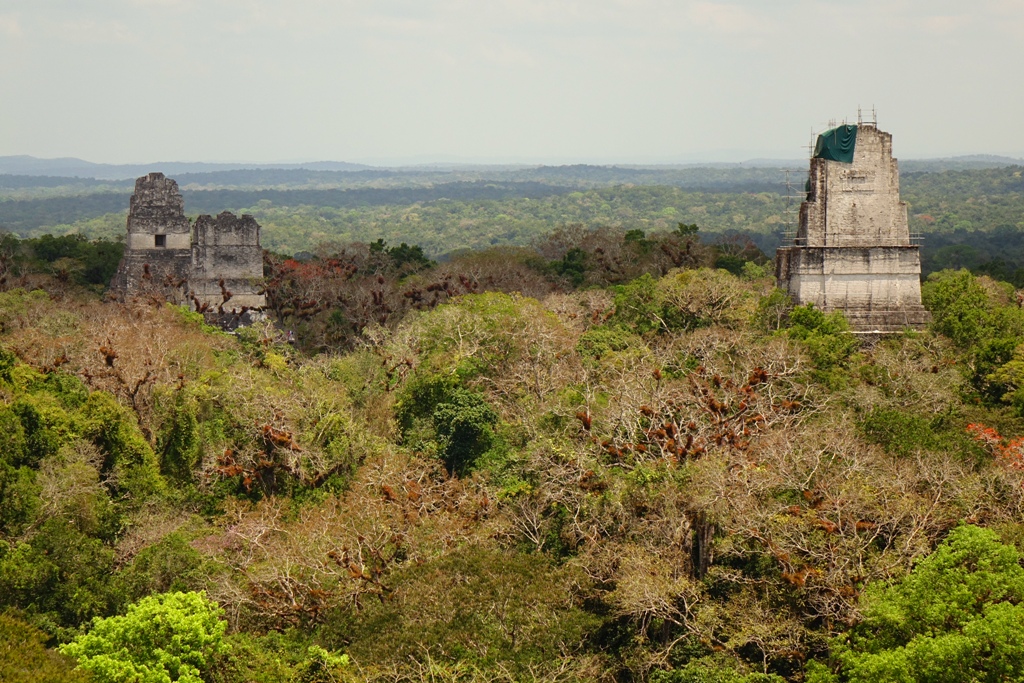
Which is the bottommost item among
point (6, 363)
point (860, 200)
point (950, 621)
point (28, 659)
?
point (28, 659)

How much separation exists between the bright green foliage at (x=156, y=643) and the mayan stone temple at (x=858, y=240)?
16.8m

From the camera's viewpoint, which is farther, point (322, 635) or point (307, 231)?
point (307, 231)

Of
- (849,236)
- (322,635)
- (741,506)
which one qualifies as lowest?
(322,635)

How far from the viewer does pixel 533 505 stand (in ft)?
61.1

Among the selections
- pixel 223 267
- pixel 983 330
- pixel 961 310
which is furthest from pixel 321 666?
pixel 223 267

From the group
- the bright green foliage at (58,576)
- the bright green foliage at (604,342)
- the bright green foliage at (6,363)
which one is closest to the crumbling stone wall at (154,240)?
the bright green foliage at (6,363)

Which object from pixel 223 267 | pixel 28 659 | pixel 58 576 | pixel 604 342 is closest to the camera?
pixel 28 659

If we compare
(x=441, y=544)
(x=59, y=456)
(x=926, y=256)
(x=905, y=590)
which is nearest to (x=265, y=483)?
(x=59, y=456)

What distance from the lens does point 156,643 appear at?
603 inches

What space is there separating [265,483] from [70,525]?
14.5 ft

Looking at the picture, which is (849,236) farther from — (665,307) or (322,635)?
(322,635)

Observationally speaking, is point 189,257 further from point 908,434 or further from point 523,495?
point 908,434

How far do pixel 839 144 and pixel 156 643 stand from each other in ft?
60.0

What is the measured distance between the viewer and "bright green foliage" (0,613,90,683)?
13992 mm
